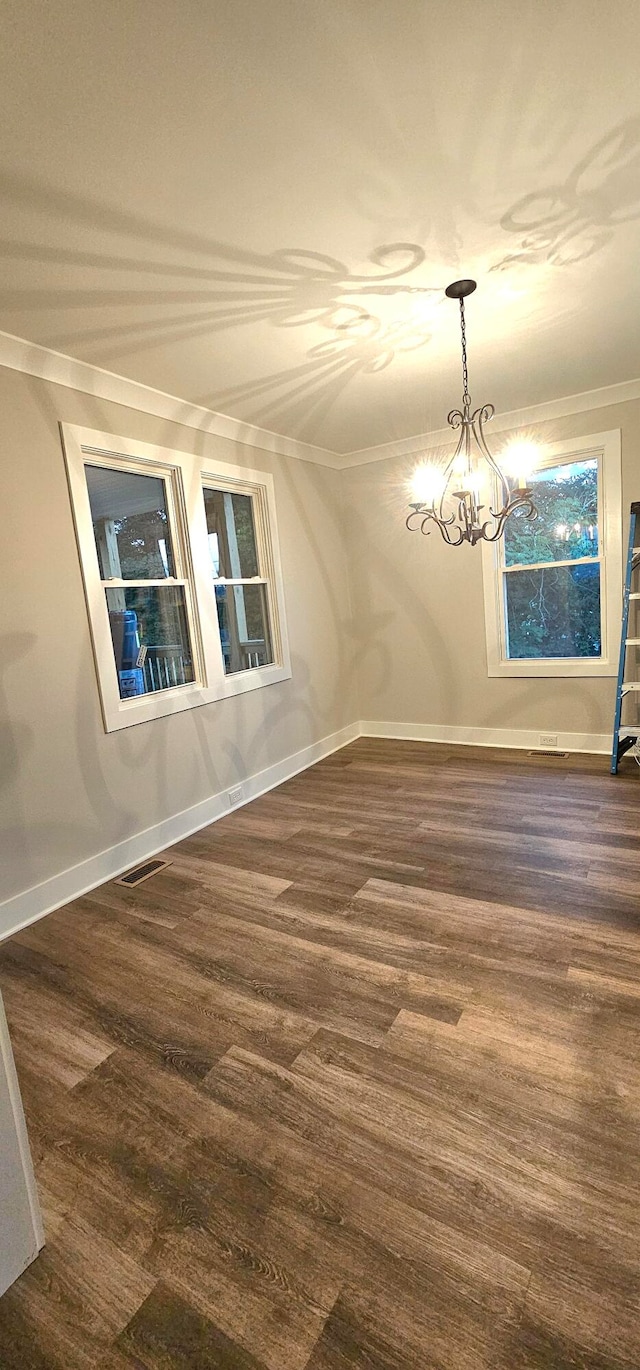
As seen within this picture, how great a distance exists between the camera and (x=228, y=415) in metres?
3.56

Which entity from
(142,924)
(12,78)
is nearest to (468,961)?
(142,924)

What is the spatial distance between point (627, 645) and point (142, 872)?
3.50m

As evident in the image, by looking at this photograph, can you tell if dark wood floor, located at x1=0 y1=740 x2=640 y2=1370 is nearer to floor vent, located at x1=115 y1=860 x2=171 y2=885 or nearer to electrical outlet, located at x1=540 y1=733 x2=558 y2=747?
floor vent, located at x1=115 y1=860 x2=171 y2=885

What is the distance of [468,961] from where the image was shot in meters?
1.97

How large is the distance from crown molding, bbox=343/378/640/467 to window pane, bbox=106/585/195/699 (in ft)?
7.67

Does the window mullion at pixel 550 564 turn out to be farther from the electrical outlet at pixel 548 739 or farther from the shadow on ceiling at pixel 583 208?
the shadow on ceiling at pixel 583 208

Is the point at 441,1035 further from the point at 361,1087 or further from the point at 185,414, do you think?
the point at 185,414

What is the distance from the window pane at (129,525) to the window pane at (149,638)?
12 cm

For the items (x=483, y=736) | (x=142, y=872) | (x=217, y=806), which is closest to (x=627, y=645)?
(x=483, y=736)

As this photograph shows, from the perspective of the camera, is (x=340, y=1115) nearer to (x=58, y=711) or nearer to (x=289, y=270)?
(x=58, y=711)

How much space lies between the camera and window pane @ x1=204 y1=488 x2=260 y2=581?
3625 millimetres

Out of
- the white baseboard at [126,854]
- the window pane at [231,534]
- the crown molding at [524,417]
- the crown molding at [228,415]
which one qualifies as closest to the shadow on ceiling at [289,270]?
the crown molding at [228,415]

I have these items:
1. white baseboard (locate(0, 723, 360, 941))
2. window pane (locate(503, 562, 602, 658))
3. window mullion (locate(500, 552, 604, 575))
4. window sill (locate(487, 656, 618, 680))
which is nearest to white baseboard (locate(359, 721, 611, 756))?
window sill (locate(487, 656, 618, 680))

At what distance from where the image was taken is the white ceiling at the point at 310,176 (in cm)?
126
